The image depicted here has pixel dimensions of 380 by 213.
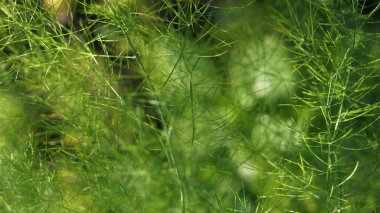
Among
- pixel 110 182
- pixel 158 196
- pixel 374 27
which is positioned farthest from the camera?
pixel 374 27

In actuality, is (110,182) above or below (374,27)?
below

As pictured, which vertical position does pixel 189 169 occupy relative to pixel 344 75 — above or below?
below

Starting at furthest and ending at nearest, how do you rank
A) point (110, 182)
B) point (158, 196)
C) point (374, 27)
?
1. point (374, 27)
2. point (158, 196)
3. point (110, 182)

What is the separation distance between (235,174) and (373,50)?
1.17 ft

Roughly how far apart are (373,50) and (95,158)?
53 centimetres

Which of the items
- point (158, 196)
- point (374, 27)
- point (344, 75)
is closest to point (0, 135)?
point (158, 196)

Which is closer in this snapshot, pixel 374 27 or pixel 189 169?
pixel 189 169

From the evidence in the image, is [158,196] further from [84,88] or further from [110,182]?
[84,88]

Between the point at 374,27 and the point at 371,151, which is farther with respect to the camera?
the point at 374,27

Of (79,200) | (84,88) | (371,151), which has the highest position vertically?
(84,88)

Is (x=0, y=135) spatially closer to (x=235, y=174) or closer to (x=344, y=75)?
(x=235, y=174)

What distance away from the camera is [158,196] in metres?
1.23

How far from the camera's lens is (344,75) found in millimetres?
1140

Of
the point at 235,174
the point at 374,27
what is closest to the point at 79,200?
the point at 235,174
